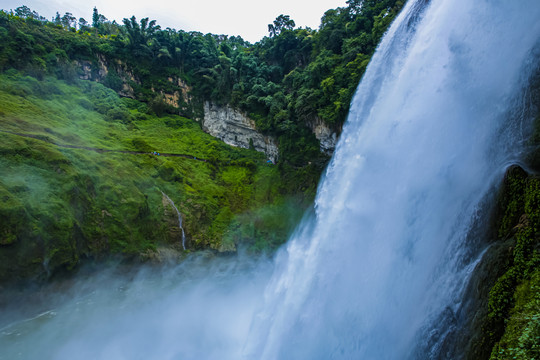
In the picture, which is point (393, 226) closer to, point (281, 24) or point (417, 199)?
point (417, 199)

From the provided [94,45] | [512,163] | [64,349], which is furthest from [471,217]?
[94,45]

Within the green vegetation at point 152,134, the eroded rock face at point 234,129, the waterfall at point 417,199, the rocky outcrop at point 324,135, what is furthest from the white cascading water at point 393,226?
the eroded rock face at point 234,129

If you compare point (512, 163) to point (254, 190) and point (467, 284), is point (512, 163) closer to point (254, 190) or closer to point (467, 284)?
point (467, 284)

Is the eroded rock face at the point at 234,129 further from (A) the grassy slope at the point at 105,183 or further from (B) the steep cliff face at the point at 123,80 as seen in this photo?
(B) the steep cliff face at the point at 123,80

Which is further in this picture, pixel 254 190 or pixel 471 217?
pixel 254 190

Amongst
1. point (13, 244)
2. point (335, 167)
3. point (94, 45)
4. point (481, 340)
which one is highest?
point (94, 45)

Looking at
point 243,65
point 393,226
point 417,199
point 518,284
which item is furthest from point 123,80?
point 518,284

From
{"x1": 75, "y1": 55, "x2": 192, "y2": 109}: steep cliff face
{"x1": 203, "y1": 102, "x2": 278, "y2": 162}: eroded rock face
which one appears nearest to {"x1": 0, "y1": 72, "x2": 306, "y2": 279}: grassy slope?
{"x1": 203, "y1": 102, "x2": 278, "y2": 162}: eroded rock face
